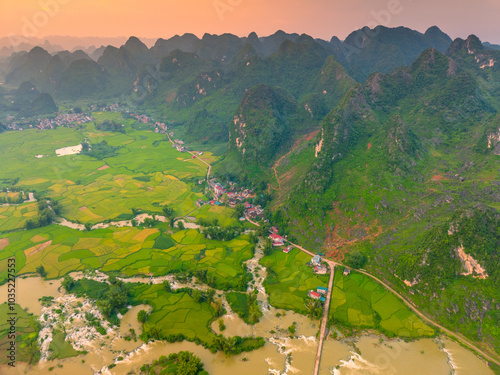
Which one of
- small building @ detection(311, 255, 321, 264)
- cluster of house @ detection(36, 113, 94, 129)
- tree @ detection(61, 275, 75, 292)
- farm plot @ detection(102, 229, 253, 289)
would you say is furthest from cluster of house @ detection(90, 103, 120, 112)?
small building @ detection(311, 255, 321, 264)

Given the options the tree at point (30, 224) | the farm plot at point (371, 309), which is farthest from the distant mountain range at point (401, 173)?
the tree at point (30, 224)

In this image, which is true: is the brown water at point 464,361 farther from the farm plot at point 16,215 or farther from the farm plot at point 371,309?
the farm plot at point 16,215

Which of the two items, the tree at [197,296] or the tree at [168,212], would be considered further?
the tree at [168,212]

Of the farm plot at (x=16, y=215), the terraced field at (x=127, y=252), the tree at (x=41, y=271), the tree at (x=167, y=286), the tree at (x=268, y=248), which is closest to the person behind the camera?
the tree at (x=167, y=286)

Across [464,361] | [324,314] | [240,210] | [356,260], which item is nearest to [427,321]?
[464,361]

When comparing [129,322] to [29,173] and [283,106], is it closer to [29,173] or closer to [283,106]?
[29,173]

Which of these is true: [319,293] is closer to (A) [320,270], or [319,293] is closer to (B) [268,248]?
(A) [320,270]

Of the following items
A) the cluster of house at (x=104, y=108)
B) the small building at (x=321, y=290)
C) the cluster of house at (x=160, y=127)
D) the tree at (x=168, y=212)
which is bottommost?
the small building at (x=321, y=290)

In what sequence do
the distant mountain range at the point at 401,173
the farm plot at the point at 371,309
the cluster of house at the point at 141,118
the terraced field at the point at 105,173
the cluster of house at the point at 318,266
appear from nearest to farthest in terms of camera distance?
the farm plot at the point at 371,309 < the distant mountain range at the point at 401,173 < the cluster of house at the point at 318,266 < the terraced field at the point at 105,173 < the cluster of house at the point at 141,118
